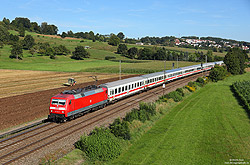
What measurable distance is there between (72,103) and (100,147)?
943cm

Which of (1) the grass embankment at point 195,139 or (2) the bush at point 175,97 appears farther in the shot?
(2) the bush at point 175,97

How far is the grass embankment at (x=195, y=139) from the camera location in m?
17.3

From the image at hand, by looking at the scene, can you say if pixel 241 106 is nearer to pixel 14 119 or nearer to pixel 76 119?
pixel 76 119

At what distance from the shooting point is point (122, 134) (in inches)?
796

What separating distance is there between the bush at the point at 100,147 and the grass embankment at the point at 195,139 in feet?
2.54

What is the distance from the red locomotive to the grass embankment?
8907mm

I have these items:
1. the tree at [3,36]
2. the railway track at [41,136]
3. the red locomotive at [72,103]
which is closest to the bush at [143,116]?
the railway track at [41,136]

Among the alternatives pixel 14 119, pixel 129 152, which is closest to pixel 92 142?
pixel 129 152

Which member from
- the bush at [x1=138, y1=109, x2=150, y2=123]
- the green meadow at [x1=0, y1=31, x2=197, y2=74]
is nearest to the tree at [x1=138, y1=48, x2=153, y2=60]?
the green meadow at [x1=0, y1=31, x2=197, y2=74]

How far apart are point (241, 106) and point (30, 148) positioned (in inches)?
1271

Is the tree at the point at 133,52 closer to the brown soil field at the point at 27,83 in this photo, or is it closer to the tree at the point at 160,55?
the tree at the point at 160,55

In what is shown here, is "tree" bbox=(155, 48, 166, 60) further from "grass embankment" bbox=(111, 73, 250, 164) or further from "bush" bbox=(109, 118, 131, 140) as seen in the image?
"bush" bbox=(109, 118, 131, 140)

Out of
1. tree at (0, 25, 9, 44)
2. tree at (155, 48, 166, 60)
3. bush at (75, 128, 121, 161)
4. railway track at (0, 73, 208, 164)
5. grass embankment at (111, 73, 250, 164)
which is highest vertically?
tree at (0, 25, 9, 44)

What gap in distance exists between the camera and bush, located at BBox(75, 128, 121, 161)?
16.8 m
